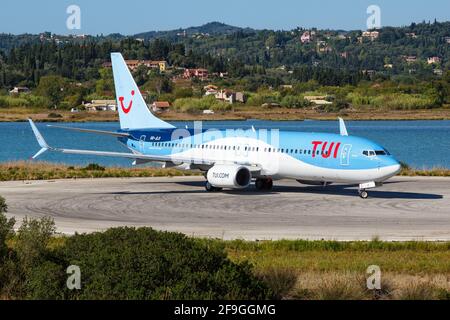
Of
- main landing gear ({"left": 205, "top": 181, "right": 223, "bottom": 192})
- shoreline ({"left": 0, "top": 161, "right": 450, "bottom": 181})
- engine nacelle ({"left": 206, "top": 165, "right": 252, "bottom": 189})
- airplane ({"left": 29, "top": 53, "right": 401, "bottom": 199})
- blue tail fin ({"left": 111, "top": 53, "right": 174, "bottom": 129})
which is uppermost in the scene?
blue tail fin ({"left": 111, "top": 53, "right": 174, "bottom": 129})

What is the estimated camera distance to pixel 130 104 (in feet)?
Result: 181

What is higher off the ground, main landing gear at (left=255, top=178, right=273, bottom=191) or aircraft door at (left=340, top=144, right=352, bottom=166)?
aircraft door at (left=340, top=144, right=352, bottom=166)

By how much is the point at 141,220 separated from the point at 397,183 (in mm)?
20357

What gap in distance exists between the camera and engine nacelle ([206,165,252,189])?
156ft

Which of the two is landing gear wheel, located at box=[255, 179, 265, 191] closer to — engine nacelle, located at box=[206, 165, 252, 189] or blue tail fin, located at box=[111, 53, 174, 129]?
engine nacelle, located at box=[206, 165, 252, 189]

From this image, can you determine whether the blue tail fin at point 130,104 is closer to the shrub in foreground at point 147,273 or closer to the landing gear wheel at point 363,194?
the landing gear wheel at point 363,194

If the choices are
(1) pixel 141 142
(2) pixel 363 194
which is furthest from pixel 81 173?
(2) pixel 363 194

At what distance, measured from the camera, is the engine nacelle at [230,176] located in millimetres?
47500

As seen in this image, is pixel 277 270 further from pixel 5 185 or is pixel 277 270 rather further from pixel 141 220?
pixel 5 185

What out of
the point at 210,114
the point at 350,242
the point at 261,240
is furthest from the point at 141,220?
the point at 210,114

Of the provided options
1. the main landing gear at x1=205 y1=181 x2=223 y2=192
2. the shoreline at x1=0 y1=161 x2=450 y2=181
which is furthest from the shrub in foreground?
the shoreline at x1=0 y1=161 x2=450 y2=181

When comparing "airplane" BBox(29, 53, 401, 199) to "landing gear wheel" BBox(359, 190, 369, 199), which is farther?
"landing gear wheel" BBox(359, 190, 369, 199)

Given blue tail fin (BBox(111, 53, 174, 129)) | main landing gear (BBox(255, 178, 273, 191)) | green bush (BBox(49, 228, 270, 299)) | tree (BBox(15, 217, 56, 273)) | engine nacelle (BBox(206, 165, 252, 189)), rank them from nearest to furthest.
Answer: green bush (BBox(49, 228, 270, 299)), tree (BBox(15, 217, 56, 273)), engine nacelle (BBox(206, 165, 252, 189)), main landing gear (BBox(255, 178, 273, 191)), blue tail fin (BBox(111, 53, 174, 129))
